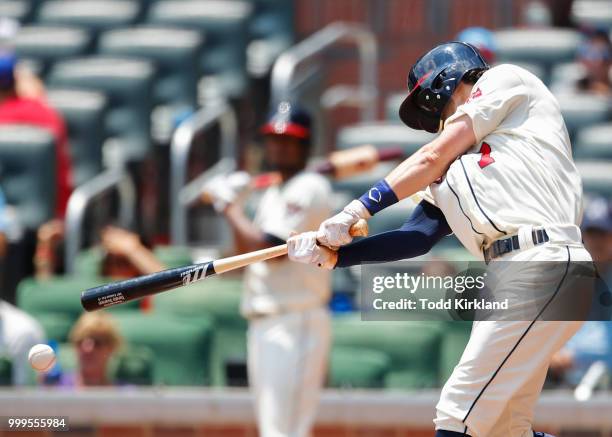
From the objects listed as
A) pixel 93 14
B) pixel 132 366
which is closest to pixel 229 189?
pixel 132 366

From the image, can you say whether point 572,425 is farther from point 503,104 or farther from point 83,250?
point 83,250

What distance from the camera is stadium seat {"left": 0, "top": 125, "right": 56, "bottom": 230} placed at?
732 cm

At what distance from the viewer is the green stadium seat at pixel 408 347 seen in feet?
19.6

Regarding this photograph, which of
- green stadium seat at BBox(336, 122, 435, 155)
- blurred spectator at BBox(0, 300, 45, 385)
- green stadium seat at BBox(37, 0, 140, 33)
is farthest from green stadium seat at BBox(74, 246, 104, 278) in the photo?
green stadium seat at BBox(37, 0, 140, 33)

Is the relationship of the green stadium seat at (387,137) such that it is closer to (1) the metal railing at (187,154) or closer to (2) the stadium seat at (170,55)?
(1) the metal railing at (187,154)

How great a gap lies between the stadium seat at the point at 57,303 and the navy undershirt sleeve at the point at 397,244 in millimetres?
2475

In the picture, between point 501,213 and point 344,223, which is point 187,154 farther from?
point 501,213

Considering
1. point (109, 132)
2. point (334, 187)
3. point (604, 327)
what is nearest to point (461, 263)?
point (604, 327)

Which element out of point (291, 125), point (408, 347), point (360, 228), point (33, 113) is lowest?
point (408, 347)

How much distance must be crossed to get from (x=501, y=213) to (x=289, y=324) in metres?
1.98

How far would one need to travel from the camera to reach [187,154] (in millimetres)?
7738

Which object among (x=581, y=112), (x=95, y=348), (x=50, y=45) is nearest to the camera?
(x=95, y=348)

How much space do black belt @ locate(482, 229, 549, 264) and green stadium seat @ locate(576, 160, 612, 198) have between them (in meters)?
2.91

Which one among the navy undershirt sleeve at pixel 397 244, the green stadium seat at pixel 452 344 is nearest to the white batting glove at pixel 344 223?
the navy undershirt sleeve at pixel 397 244
